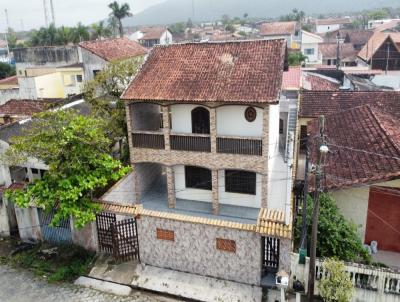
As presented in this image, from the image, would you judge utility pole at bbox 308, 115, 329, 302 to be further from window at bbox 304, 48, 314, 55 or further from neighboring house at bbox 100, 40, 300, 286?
window at bbox 304, 48, 314, 55

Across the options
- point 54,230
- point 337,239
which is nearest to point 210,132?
point 337,239

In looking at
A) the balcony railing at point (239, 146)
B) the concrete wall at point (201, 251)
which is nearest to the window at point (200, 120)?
the balcony railing at point (239, 146)

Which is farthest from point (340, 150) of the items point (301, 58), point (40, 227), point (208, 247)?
point (301, 58)

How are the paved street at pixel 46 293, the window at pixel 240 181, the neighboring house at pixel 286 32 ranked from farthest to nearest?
the neighboring house at pixel 286 32
the window at pixel 240 181
the paved street at pixel 46 293

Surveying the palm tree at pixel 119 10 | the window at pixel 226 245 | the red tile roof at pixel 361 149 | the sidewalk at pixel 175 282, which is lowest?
the sidewalk at pixel 175 282

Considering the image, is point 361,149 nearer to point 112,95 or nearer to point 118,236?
point 118,236

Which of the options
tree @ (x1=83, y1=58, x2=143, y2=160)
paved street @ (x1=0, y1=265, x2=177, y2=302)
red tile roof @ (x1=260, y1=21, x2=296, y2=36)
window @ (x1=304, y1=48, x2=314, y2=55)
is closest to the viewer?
paved street @ (x1=0, y1=265, x2=177, y2=302)

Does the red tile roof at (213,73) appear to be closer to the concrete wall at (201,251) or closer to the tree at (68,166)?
the tree at (68,166)

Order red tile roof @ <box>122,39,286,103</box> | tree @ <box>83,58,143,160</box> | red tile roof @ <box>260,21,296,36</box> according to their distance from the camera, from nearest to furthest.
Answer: red tile roof @ <box>122,39,286,103</box>, tree @ <box>83,58,143,160</box>, red tile roof @ <box>260,21,296,36</box>

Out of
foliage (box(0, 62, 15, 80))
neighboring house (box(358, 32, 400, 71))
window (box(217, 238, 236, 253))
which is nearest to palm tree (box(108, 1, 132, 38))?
foliage (box(0, 62, 15, 80))
